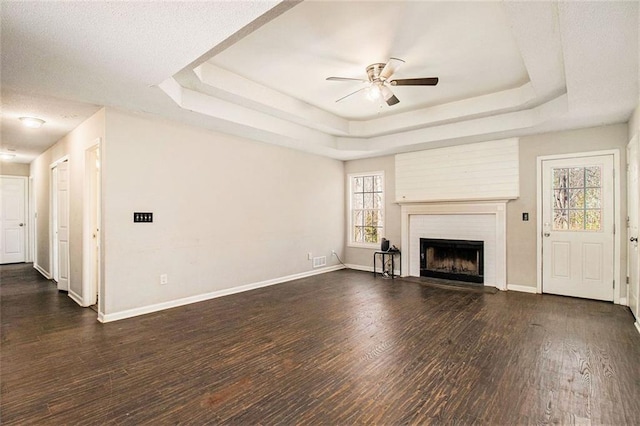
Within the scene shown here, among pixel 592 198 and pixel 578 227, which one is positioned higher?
pixel 592 198

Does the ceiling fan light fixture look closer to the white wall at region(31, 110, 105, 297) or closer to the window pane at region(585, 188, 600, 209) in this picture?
the white wall at region(31, 110, 105, 297)

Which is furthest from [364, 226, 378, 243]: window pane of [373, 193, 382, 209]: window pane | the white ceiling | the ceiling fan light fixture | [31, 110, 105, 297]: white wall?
[31, 110, 105, 297]: white wall

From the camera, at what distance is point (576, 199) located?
4.73 m

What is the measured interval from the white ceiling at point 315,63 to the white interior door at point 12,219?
3696mm

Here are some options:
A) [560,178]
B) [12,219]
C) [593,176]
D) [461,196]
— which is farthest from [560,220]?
[12,219]

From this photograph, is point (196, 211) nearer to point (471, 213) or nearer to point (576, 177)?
point (471, 213)

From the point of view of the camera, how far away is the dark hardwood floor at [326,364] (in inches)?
80.1

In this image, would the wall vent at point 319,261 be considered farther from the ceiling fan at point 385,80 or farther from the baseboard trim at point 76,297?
the baseboard trim at point 76,297

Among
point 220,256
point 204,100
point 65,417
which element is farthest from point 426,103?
point 65,417

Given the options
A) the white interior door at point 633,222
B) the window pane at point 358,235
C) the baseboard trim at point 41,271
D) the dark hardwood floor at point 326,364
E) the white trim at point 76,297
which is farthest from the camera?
the window pane at point 358,235

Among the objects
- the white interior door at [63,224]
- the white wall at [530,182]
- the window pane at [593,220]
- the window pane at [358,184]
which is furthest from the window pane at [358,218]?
the white interior door at [63,224]

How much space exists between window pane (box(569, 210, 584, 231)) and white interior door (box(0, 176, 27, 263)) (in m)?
12.0

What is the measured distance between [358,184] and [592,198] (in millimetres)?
4162

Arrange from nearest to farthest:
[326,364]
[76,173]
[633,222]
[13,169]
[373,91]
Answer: [326,364] → [373,91] → [633,222] → [76,173] → [13,169]
